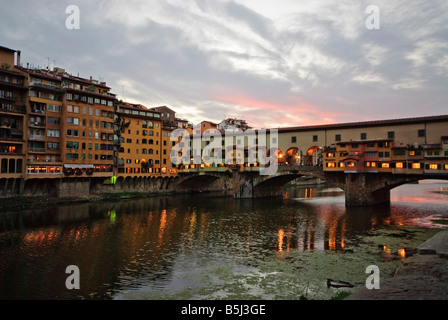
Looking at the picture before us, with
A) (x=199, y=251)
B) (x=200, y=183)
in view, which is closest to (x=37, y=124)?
(x=200, y=183)

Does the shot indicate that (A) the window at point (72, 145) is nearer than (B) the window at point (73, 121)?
Yes

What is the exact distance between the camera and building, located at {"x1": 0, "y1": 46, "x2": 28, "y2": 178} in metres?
55.6

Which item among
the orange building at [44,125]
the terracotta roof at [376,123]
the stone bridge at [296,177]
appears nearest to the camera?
the terracotta roof at [376,123]

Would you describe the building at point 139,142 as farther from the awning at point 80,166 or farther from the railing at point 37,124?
the railing at point 37,124

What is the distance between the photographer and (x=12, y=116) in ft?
192

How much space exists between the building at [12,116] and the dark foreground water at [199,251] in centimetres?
1122

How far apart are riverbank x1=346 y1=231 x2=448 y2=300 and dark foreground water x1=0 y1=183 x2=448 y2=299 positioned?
5.70ft

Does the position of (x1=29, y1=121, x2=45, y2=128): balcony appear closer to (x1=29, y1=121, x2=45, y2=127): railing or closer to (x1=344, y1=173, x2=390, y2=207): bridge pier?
(x1=29, y1=121, x2=45, y2=127): railing

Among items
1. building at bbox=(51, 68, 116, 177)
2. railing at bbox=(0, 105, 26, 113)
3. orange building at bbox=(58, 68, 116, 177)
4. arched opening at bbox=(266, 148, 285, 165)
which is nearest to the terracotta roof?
arched opening at bbox=(266, 148, 285, 165)

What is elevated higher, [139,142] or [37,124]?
[37,124]

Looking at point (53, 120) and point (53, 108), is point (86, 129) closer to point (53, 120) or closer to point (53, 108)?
point (53, 120)

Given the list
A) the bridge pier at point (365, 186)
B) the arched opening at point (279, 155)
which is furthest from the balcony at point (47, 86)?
the bridge pier at point (365, 186)

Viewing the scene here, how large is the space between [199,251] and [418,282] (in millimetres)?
17741

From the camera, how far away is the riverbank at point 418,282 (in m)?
15.4
